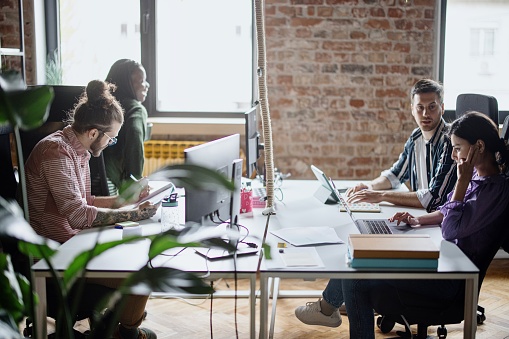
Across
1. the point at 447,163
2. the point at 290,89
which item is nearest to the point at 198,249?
the point at 447,163

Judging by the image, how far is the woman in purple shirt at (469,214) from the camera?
2564 millimetres

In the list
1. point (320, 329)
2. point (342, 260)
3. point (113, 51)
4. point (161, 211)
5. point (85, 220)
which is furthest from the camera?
point (113, 51)

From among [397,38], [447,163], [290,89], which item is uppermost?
[397,38]

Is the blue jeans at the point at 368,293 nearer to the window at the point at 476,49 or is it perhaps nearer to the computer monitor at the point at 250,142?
the computer monitor at the point at 250,142

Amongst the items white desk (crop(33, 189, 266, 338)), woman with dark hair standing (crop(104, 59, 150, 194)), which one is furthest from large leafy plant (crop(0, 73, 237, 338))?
woman with dark hair standing (crop(104, 59, 150, 194))

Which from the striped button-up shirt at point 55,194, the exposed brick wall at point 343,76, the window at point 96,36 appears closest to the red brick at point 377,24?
the exposed brick wall at point 343,76

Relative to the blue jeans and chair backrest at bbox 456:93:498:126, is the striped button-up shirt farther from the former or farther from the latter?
chair backrest at bbox 456:93:498:126

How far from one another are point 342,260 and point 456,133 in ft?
2.60

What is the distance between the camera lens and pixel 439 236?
2773 millimetres

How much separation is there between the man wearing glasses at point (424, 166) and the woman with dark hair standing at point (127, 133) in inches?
49.2

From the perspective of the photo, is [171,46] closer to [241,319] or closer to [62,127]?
[62,127]

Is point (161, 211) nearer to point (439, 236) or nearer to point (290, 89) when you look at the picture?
point (439, 236)

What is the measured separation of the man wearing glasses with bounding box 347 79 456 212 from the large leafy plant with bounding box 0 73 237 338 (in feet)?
6.88

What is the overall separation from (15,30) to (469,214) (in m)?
3.90
